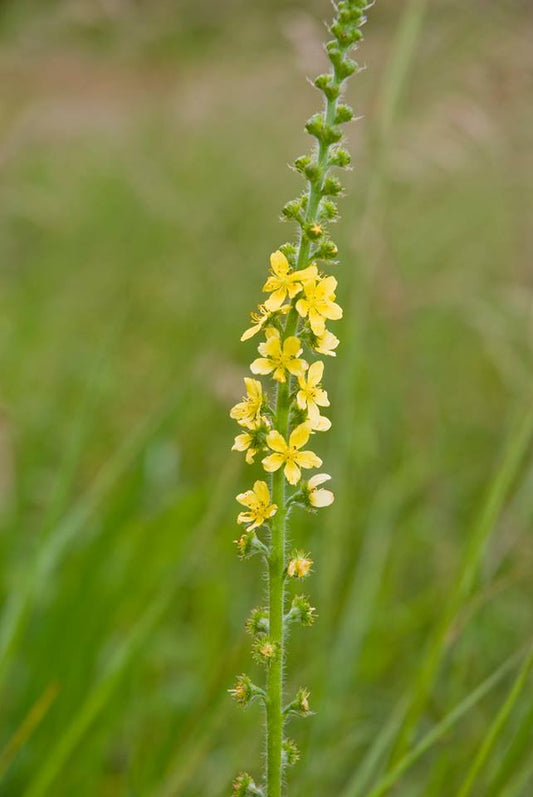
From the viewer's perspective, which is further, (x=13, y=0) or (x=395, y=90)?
(x=13, y=0)

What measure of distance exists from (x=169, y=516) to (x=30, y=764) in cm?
136

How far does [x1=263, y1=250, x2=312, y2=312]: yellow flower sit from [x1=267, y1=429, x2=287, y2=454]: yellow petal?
28cm

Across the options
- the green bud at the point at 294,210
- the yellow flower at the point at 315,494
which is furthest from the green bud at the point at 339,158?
the yellow flower at the point at 315,494

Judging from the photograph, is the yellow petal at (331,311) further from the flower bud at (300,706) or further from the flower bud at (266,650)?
the flower bud at (300,706)

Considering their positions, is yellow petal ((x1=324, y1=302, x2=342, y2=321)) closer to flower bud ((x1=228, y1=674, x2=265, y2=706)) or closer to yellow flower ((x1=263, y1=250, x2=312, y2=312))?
yellow flower ((x1=263, y1=250, x2=312, y2=312))

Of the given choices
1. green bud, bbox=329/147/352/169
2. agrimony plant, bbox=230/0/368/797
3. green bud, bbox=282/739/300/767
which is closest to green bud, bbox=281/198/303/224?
agrimony plant, bbox=230/0/368/797

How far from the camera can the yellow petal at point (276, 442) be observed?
2.18m

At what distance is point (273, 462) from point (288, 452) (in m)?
0.06

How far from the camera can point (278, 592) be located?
7.23 ft

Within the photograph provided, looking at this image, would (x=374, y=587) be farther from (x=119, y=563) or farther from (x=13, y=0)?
(x=13, y=0)

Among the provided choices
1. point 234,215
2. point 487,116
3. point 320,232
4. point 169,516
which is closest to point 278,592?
point 320,232

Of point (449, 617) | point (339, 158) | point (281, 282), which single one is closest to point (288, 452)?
point (281, 282)

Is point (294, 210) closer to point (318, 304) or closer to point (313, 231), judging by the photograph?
point (313, 231)

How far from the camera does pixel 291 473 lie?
2211 mm
